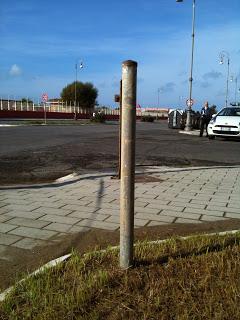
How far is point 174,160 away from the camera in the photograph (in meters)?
11.8

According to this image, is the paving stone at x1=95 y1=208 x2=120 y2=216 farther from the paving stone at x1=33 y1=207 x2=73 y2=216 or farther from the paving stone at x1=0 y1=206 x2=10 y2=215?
the paving stone at x1=0 y1=206 x2=10 y2=215

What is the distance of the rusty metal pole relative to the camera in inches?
128

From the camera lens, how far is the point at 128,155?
3305mm

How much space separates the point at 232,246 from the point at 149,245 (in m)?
0.77

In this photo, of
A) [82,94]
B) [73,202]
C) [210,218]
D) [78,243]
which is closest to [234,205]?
[210,218]

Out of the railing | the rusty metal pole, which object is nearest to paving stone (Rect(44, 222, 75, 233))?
the rusty metal pole

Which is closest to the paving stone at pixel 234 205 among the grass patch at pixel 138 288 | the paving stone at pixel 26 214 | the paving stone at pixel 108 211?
the paving stone at pixel 108 211

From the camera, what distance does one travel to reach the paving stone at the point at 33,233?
450cm

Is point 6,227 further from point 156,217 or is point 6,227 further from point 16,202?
point 156,217

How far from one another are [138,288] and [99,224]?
193cm

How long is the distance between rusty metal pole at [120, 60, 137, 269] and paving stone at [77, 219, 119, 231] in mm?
1386

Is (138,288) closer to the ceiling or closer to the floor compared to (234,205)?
closer to the ceiling

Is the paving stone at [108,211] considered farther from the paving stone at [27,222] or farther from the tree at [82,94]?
the tree at [82,94]

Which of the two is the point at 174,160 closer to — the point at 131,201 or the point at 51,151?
the point at 51,151
